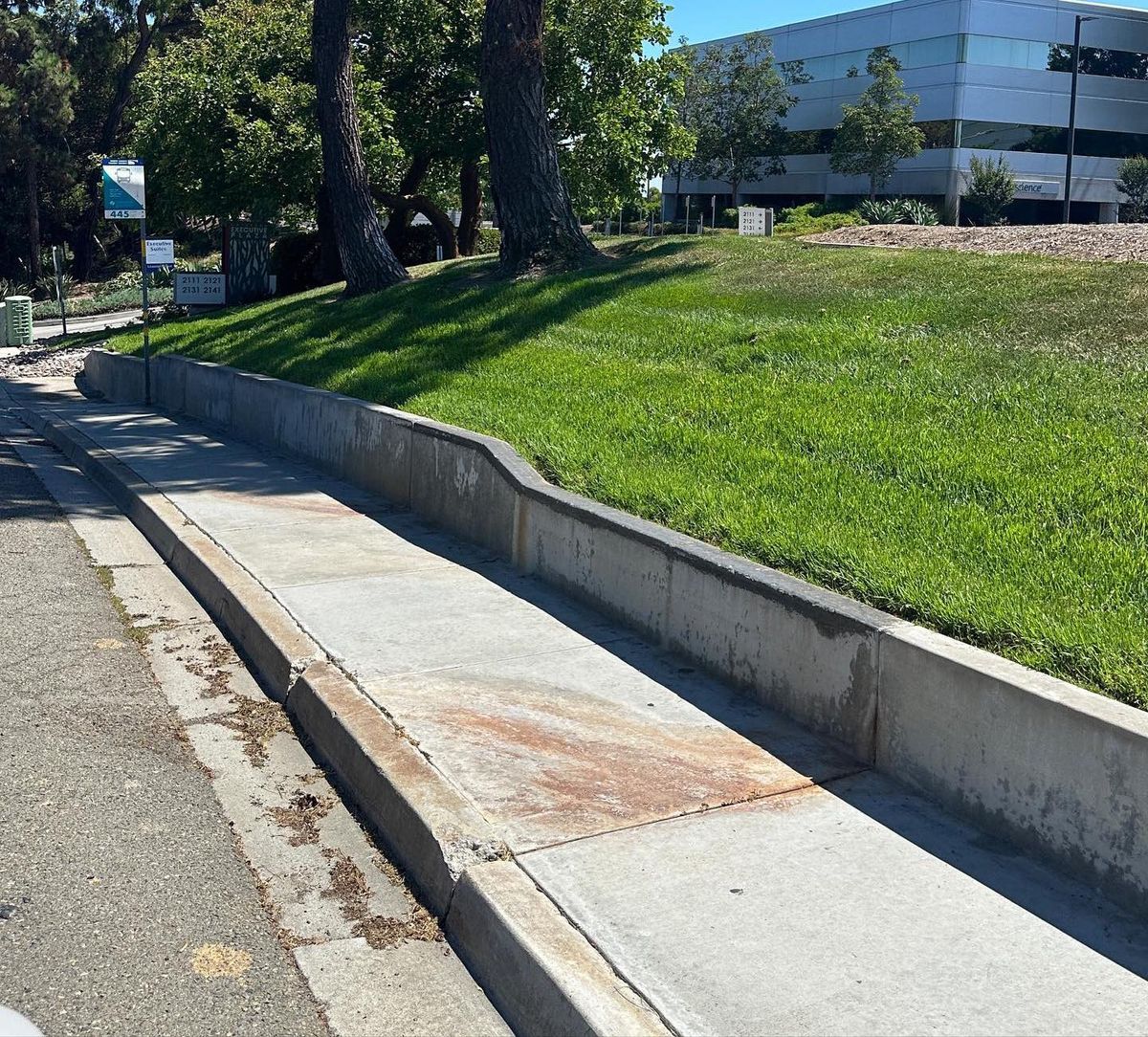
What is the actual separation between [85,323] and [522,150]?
29.9 m

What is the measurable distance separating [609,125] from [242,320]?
9767 mm

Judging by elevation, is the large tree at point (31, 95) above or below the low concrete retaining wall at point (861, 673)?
above

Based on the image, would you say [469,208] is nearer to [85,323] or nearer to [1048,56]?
[85,323]

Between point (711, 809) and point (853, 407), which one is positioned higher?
point (853, 407)

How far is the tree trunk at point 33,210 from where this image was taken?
51.1 m

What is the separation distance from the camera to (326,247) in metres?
24.4

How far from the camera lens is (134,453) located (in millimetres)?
12945

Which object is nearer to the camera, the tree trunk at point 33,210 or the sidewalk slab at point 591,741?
the sidewalk slab at point 591,741

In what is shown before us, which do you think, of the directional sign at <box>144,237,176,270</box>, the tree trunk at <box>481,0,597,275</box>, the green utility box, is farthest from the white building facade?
the tree trunk at <box>481,0,597,275</box>

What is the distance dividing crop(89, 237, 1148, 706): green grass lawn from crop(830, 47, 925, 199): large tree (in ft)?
143

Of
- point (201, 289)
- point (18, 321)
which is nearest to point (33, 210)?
point (18, 321)

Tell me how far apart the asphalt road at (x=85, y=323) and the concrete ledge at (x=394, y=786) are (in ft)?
110

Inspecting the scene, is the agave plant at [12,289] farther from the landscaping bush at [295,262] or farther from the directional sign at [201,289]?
the directional sign at [201,289]

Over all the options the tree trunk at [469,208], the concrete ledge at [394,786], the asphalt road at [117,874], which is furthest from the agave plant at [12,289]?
the concrete ledge at [394,786]
